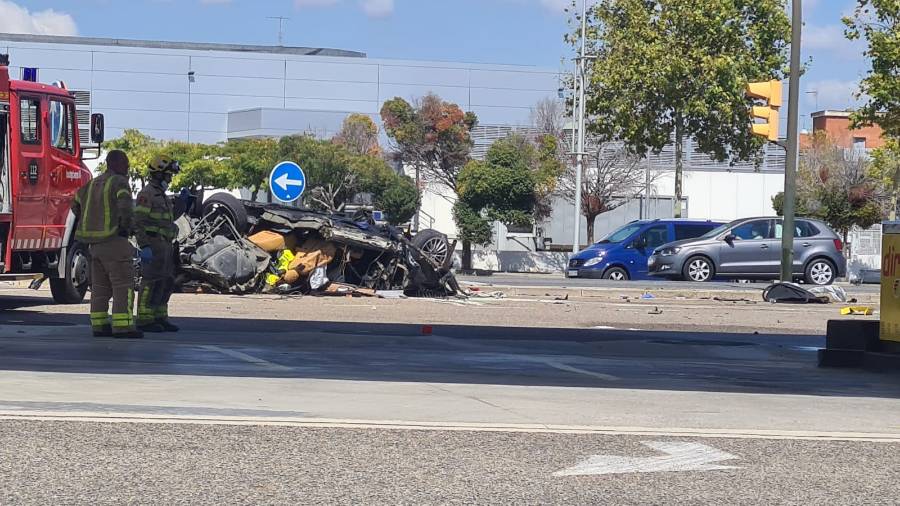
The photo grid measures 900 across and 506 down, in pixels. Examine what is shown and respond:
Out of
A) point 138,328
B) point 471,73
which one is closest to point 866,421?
point 138,328

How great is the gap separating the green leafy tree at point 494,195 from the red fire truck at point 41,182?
1347 inches

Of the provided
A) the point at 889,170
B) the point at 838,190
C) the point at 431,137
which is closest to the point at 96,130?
the point at 889,170

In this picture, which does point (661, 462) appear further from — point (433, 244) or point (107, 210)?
point (433, 244)

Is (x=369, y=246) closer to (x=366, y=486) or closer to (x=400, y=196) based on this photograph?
(x=366, y=486)

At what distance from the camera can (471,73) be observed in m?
84.6

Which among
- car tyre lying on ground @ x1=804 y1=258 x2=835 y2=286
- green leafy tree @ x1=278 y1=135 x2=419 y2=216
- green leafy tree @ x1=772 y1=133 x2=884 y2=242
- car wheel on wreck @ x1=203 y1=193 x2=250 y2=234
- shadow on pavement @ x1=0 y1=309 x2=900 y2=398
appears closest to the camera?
shadow on pavement @ x1=0 y1=309 x2=900 y2=398

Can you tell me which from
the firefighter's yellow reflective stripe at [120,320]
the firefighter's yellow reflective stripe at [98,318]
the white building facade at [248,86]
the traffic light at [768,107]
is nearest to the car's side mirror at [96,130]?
the firefighter's yellow reflective stripe at [98,318]

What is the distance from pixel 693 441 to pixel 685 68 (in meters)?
31.6

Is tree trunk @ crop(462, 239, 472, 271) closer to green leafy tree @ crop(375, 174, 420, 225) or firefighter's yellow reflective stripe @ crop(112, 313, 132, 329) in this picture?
green leafy tree @ crop(375, 174, 420, 225)

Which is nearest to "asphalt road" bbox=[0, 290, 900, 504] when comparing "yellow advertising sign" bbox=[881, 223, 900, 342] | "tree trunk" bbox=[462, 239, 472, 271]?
"yellow advertising sign" bbox=[881, 223, 900, 342]

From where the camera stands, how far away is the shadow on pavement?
977cm

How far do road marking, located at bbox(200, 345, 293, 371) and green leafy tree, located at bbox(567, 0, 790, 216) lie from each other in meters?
27.9

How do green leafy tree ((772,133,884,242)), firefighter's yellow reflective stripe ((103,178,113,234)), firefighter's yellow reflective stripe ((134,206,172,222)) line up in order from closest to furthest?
firefighter's yellow reflective stripe ((103,178,113,234)) → firefighter's yellow reflective stripe ((134,206,172,222)) → green leafy tree ((772,133,884,242))

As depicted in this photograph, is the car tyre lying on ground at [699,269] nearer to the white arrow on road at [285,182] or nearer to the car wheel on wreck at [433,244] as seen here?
the car wheel on wreck at [433,244]
